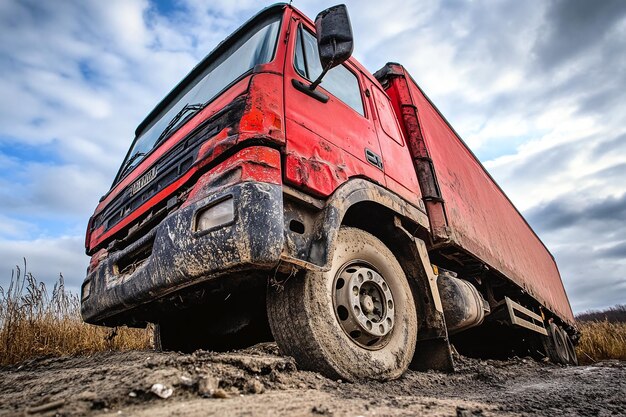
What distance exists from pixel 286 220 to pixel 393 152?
1.56m

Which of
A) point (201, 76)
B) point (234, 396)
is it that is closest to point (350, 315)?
point (234, 396)

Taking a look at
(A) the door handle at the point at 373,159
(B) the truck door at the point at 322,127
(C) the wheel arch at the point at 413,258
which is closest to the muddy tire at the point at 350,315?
(C) the wheel arch at the point at 413,258

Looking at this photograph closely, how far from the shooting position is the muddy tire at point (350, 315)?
192 cm

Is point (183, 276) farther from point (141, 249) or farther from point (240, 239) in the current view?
point (141, 249)

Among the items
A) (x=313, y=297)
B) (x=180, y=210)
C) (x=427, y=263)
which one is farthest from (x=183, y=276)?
(x=427, y=263)

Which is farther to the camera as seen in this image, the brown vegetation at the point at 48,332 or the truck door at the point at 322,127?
the brown vegetation at the point at 48,332

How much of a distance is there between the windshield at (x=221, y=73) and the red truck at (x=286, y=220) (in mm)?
15

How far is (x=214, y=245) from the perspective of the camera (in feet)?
5.60

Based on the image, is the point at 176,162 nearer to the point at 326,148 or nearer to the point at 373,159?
the point at 326,148

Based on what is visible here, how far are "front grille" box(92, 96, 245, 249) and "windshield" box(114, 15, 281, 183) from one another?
39 cm

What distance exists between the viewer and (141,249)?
2.14m

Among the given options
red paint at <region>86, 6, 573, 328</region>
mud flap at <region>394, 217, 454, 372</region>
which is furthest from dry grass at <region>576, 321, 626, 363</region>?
mud flap at <region>394, 217, 454, 372</region>

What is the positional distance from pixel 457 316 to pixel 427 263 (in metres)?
0.63

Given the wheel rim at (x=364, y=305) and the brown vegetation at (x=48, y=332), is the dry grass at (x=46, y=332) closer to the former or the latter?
the brown vegetation at (x=48, y=332)
